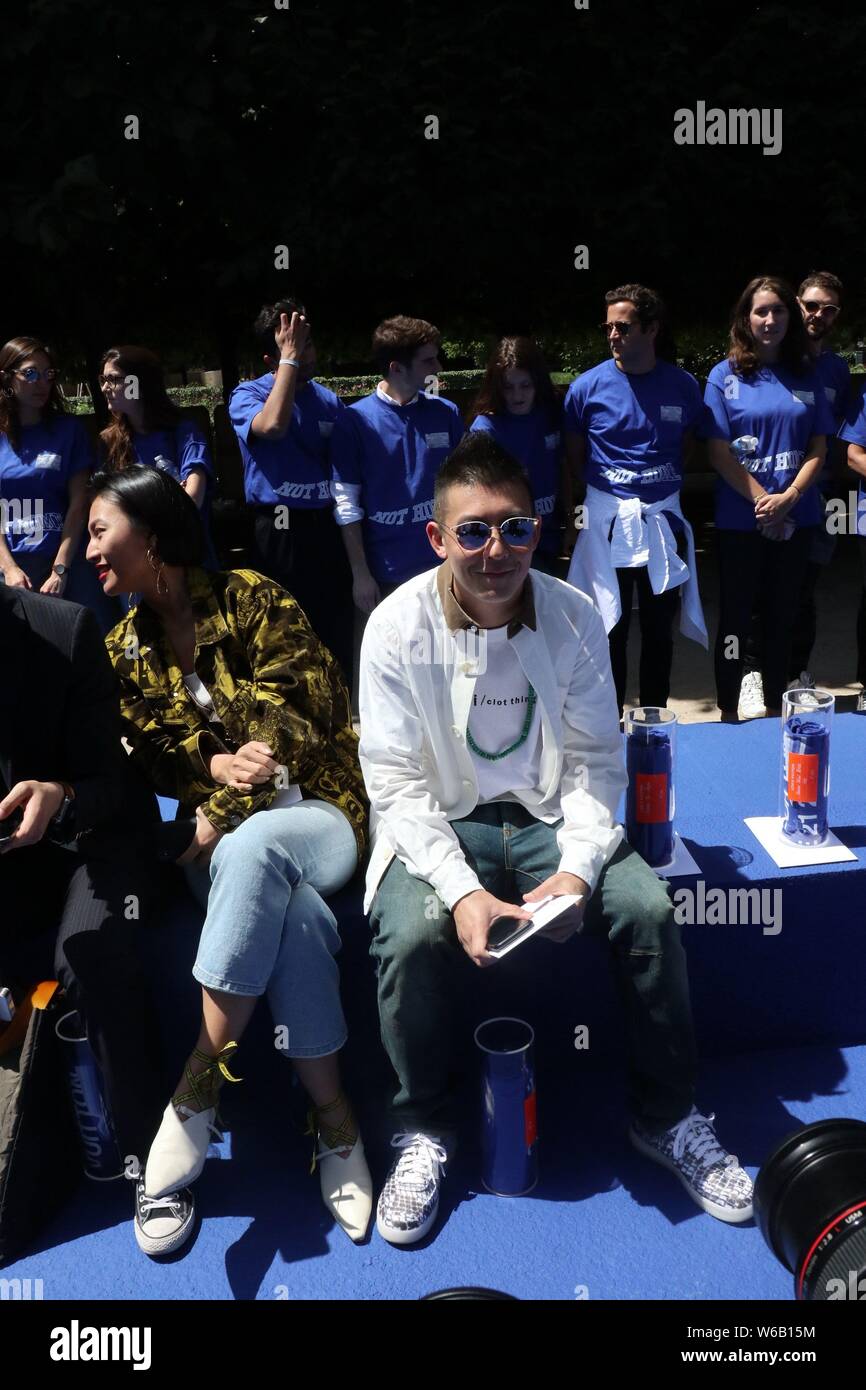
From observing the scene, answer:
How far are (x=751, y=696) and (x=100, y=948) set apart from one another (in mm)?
3652

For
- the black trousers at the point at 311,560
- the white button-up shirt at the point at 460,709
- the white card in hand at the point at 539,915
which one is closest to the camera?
the white card in hand at the point at 539,915

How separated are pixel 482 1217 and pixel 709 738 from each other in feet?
6.03

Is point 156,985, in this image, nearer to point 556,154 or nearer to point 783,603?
point 783,603

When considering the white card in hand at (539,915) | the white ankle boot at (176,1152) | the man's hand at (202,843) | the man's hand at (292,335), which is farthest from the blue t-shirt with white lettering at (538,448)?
the white ankle boot at (176,1152)

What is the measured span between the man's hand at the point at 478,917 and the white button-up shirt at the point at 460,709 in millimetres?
222

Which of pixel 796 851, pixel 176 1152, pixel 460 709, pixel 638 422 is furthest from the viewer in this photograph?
pixel 638 422

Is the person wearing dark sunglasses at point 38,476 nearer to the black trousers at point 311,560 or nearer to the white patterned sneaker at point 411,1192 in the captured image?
the black trousers at point 311,560

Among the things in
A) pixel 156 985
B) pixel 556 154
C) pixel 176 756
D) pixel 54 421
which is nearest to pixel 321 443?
pixel 54 421

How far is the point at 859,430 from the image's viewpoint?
17.0 ft

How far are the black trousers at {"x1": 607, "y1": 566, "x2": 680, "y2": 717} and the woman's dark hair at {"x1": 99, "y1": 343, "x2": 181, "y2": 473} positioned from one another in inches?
81.5

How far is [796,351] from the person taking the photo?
15.6ft

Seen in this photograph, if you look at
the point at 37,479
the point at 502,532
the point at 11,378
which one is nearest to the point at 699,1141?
the point at 502,532

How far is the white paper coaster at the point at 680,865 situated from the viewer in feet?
9.81

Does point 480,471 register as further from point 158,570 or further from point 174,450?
point 174,450
